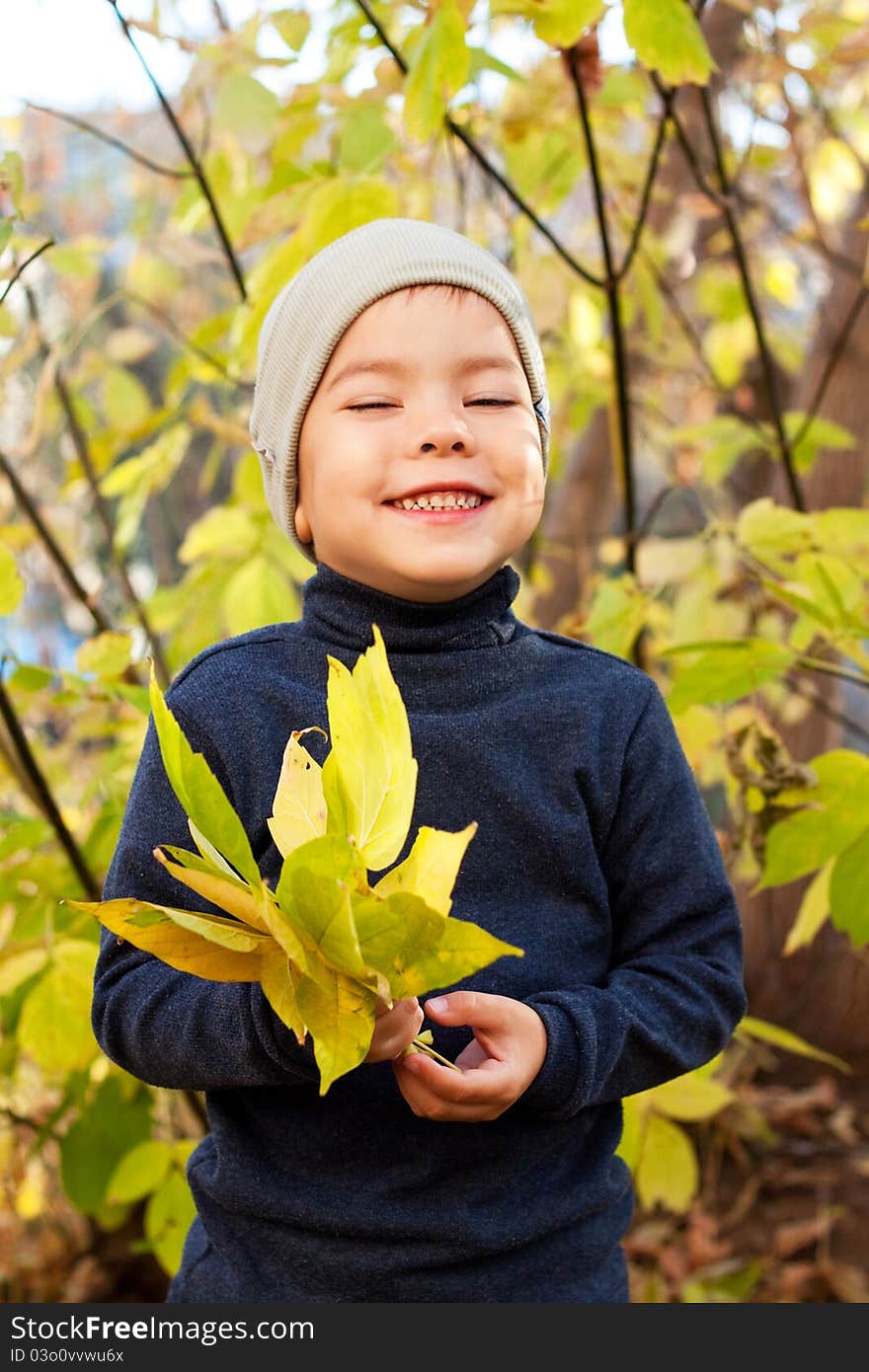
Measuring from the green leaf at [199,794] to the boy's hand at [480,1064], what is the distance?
0.19 m

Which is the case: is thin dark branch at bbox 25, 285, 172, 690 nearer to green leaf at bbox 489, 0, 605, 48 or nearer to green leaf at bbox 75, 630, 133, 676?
green leaf at bbox 75, 630, 133, 676

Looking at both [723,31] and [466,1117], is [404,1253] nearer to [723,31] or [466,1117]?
[466,1117]

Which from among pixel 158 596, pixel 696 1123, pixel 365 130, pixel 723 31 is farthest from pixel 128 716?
pixel 723 31

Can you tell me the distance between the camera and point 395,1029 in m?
0.79

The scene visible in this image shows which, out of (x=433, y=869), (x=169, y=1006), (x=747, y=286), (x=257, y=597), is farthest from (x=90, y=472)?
(x=433, y=869)

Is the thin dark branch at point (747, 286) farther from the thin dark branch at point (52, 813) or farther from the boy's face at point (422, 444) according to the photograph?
the thin dark branch at point (52, 813)

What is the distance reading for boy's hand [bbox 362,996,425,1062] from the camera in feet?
2.59

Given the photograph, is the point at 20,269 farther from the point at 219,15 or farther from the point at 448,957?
the point at 219,15

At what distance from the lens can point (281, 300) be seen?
1135 mm

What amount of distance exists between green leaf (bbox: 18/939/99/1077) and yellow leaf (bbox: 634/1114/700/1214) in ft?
2.40

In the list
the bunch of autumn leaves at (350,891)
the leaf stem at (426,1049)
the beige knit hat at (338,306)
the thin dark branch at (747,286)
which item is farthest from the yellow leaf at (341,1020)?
the thin dark branch at (747,286)

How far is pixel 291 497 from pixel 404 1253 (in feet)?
1.98

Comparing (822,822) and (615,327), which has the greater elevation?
(615,327)

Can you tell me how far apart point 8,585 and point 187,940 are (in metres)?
0.55
